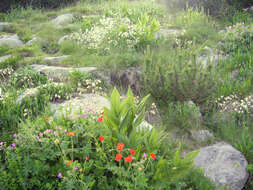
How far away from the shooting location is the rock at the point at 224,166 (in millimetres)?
2654

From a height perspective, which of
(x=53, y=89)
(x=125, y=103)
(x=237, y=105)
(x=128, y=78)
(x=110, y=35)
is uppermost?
(x=110, y=35)

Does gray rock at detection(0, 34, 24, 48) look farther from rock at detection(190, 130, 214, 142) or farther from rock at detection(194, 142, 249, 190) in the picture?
rock at detection(194, 142, 249, 190)

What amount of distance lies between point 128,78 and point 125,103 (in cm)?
239

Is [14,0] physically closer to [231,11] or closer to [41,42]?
[41,42]

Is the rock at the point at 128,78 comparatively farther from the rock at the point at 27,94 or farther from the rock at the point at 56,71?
the rock at the point at 27,94

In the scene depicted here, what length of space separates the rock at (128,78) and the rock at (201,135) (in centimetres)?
157

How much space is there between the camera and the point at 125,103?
244 cm

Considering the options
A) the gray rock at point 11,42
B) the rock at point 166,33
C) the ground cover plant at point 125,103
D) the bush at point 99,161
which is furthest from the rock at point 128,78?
the gray rock at point 11,42

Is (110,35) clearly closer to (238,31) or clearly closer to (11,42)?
(11,42)

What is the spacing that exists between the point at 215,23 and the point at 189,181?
21.4 feet

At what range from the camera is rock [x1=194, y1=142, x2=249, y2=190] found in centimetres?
265

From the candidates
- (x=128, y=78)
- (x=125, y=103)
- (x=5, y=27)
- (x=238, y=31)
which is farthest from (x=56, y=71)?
(x=5, y=27)

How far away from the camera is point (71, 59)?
5473mm

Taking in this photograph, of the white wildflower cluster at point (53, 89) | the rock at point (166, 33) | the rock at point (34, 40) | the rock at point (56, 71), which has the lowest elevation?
the white wildflower cluster at point (53, 89)
